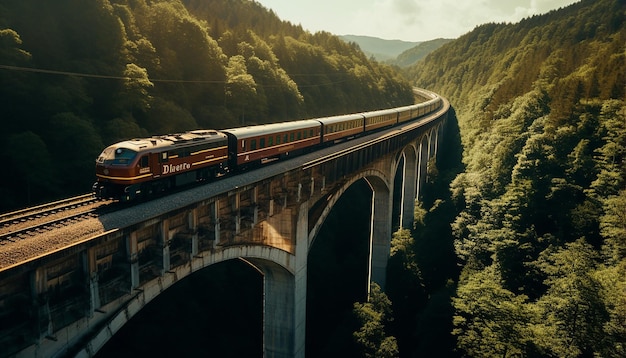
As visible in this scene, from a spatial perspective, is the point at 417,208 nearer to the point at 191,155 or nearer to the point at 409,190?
the point at 409,190

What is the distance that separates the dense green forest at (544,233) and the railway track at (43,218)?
21.7 metres

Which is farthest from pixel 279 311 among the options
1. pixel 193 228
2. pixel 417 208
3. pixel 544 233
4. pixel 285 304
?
pixel 417 208

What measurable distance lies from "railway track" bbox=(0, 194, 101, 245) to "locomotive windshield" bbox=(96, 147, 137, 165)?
5.28ft

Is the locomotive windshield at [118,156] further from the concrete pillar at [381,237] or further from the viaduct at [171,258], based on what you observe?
the concrete pillar at [381,237]

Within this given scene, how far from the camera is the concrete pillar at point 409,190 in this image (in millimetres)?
55094

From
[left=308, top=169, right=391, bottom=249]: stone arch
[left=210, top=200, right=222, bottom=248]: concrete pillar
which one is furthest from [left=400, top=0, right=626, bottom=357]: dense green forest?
[left=210, top=200, right=222, bottom=248]: concrete pillar

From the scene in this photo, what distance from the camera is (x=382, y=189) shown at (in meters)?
42.9

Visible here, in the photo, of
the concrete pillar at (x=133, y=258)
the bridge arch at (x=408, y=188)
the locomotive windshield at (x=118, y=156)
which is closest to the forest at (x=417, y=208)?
the bridge arch at (x=408, y=188)

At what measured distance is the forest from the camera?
24.7 meters

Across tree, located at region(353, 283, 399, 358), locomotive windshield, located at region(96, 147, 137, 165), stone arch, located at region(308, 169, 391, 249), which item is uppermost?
locomotive windshield, located at region(96, 147, 137, 165)

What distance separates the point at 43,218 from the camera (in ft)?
46.2

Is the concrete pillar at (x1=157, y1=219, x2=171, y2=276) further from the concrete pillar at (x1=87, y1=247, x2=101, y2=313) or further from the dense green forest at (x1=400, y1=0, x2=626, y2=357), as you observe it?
the dense green forest at (x1=400, y1=0, x2=626, y2=357)

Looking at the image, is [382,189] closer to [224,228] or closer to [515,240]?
[515,240]

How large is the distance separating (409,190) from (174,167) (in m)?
41.3
